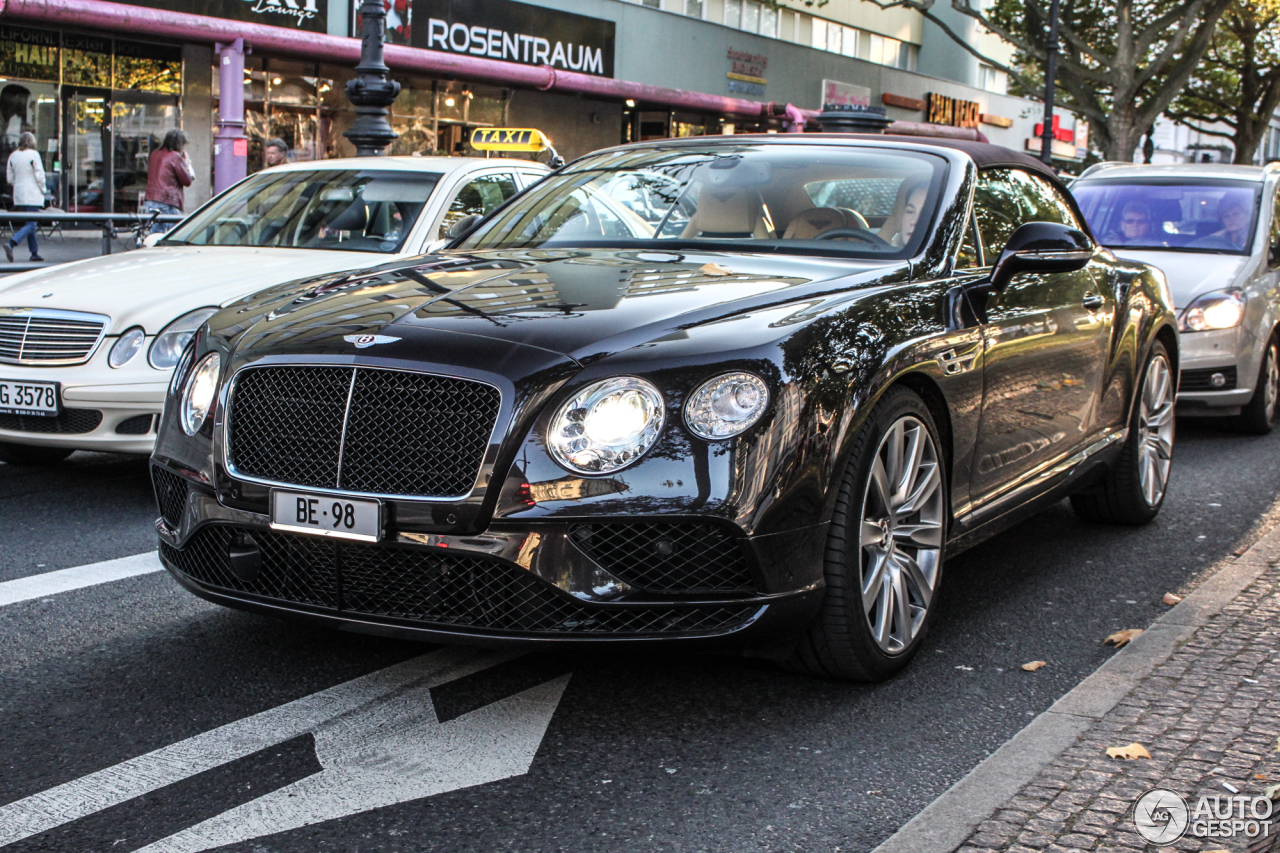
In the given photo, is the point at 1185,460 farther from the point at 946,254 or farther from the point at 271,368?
the point at 271,368

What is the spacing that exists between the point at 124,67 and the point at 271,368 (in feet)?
70.0

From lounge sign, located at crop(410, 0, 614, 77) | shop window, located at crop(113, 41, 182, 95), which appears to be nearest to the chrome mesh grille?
shop window, located at crop(113, 41, 182, 95)

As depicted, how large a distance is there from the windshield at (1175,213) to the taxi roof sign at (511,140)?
7.17 metres

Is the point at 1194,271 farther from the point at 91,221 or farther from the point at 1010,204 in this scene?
the point at 91,221

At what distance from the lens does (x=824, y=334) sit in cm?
364

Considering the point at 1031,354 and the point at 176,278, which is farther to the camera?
the point at 176,278

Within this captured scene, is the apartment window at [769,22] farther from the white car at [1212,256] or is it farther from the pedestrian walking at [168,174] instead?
the white car at [1212,256]

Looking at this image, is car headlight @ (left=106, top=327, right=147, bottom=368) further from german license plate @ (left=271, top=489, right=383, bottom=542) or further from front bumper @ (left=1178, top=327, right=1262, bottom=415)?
front bumper @ (left=1178, top=327, right=1262, bottom=415)

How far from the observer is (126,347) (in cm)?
629

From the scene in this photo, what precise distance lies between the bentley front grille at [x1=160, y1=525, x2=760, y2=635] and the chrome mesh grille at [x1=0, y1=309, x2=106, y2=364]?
125 inches

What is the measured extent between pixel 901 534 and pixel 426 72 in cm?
2484

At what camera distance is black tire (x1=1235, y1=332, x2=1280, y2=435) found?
9414 millimetres

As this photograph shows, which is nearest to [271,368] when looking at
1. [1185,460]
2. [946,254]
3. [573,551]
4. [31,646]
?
[573,551]

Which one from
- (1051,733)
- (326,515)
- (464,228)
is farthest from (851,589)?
(464,228)
